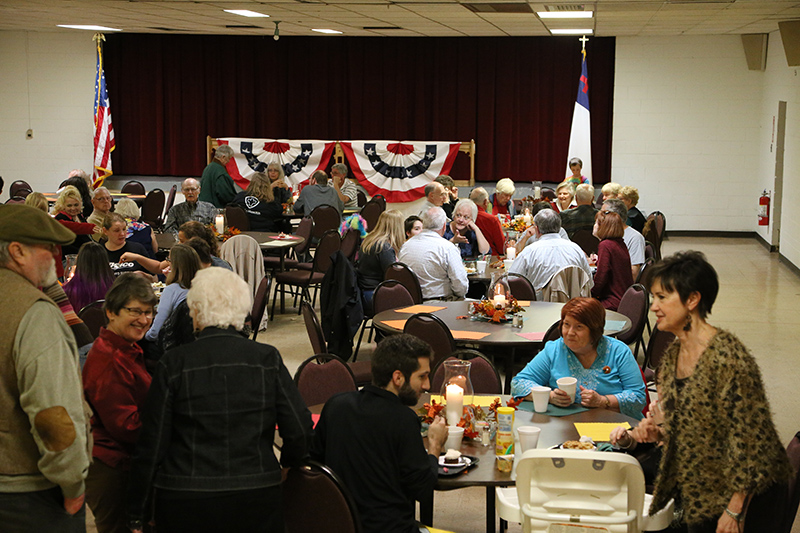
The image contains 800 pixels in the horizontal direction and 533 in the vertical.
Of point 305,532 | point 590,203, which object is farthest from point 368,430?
point 590,203

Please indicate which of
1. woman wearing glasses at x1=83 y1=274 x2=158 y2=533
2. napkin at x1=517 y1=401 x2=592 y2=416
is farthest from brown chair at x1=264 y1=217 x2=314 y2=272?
woman wearing glasses at x1=83 y1=274 x2=158 y2=533

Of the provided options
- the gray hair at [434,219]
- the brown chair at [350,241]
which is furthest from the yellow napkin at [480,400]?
the brown chair at [350,241]

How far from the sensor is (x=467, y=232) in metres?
8.15

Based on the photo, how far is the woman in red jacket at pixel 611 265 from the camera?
6.49 meters

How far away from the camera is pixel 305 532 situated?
274 cm

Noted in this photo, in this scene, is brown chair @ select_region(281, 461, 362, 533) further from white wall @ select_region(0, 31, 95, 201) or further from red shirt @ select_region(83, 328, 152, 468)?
white wall @ select_region(0, 31, 95, 201)

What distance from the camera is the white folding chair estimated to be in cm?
255

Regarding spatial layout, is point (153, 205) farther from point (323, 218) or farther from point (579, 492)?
point (579, 492)

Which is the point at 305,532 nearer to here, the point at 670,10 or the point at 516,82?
the point at 670,10

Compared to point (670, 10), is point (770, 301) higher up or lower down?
lower down

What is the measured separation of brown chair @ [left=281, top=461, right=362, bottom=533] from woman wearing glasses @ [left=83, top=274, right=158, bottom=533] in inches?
24.3

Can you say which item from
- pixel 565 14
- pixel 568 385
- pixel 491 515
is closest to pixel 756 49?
pixel 565 14

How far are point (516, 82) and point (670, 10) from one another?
18.8ft

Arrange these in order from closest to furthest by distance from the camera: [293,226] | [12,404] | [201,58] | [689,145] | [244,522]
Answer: [12,404] → [244,522] → [293,226] → [689,145] → [201,58]
